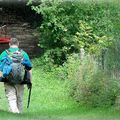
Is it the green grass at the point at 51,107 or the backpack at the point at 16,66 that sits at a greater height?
the backpack at the point at 16,66

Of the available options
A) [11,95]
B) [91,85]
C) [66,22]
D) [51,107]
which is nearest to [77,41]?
[66,22]

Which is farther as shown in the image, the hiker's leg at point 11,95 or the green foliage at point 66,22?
the green foliage at point 66,22

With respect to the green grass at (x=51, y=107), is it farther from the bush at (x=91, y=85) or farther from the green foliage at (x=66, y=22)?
the green foliage at (x=66, y=22)

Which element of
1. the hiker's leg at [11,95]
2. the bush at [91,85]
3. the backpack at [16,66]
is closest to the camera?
the backpack at [16,66]

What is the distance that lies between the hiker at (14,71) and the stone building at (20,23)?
16.3 meters

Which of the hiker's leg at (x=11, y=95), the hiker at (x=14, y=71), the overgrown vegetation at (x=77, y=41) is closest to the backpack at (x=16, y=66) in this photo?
the hiker at (x=14, y=71)

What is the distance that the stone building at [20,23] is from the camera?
93.4 feet

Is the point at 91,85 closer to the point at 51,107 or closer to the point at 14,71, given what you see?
the point at 51,107

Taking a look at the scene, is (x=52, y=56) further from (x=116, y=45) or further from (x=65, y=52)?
(x=116, y=45)

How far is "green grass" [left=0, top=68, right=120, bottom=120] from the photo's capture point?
11.5 metres

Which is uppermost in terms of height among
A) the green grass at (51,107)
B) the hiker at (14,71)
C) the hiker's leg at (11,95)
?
the hiker at (14,71)

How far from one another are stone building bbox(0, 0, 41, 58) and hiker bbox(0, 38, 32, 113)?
16.3m

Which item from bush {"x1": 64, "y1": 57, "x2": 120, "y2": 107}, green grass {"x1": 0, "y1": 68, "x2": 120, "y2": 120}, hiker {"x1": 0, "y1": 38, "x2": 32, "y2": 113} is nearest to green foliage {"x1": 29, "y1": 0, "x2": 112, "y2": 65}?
green grass {"x1": 0, "y1": 68, "x2": 120, "y2": 120}

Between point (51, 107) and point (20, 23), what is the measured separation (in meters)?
15.1
